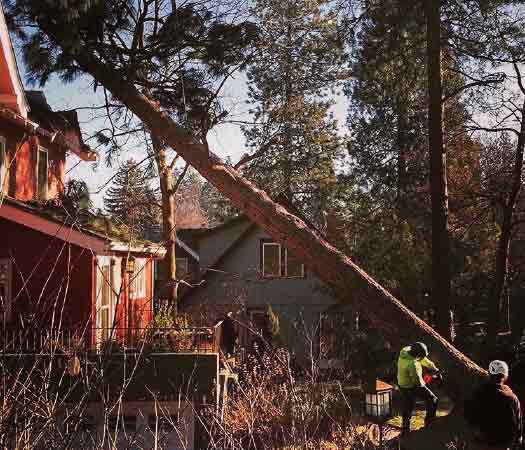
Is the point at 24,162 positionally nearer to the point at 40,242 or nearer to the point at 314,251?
the point at 40,242

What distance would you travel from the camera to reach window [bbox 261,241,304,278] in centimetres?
2620

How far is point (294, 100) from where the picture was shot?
2467cm

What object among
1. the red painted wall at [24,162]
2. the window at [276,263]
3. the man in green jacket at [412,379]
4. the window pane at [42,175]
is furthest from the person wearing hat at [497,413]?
the window at [276,263]

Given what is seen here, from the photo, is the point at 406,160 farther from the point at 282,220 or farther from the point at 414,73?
the point at 282,220

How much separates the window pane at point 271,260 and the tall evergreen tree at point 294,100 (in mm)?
2470

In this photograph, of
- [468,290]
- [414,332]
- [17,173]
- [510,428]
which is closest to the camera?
[510,428]

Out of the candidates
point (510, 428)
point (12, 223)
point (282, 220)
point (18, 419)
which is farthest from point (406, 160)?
point (18, 419)

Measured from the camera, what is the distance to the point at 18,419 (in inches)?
150

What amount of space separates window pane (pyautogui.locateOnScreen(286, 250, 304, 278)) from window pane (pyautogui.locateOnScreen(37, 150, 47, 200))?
11527 millimetres

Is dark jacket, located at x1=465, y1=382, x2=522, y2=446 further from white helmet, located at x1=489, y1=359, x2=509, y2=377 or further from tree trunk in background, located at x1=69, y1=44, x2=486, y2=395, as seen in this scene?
tree trunk in background, located at x1=69, y1=44, x2=486, y2=395

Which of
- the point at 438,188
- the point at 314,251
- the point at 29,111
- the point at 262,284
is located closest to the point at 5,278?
the point at 29,111

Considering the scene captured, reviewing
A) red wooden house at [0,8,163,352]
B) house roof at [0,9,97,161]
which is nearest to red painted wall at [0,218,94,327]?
Answer: red wooden house at [0,8,163,352]

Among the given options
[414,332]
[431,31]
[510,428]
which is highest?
[431,31]

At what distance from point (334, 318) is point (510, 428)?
47.2 ft
